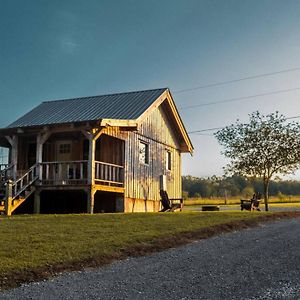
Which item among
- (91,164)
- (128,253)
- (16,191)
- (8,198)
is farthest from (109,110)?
(128,253)

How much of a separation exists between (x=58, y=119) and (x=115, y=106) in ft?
10.1

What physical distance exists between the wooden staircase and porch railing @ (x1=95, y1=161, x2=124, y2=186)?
8.22 ft

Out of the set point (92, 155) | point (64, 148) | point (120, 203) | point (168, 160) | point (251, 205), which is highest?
point (64, 148)

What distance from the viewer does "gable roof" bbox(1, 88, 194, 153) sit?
2070 cm

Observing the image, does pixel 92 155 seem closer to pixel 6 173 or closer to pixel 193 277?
pixel 6 173

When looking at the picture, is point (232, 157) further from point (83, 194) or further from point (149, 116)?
point (83, 194)

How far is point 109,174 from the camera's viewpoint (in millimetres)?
19609

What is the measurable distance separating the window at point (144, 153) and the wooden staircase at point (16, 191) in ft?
17.5

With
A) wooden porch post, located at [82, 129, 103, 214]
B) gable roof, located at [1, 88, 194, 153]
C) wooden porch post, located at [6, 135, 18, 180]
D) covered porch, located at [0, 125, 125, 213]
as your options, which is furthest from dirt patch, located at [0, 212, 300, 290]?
wooden porch post, located at [6, 135, 18, 180]

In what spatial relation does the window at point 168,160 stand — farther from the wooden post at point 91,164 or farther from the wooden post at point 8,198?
the wooden post at point 8,198

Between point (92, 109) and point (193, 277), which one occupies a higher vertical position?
point (92, 109)

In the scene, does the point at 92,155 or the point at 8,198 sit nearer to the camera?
the point at 8,198

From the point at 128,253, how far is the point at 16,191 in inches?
394

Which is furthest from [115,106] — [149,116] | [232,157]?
[232,157]
